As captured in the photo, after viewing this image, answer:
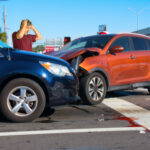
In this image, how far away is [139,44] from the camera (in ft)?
25.9

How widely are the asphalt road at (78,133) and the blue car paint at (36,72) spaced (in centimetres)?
42

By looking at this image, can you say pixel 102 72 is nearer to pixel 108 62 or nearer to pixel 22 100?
pixel 108 62

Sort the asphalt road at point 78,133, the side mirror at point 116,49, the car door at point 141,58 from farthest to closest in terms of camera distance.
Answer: the car door at point 141,58 → the side mirror at point 116,49 → the asphalt road at point 78,133

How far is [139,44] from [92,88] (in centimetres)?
211

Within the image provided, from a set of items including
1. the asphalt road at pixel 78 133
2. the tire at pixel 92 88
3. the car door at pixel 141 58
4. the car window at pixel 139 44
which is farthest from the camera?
the car window at pixel 139 44

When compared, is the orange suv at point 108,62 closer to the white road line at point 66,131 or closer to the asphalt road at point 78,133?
the asphalt road at point 78,133

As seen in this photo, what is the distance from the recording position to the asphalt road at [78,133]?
3.65m

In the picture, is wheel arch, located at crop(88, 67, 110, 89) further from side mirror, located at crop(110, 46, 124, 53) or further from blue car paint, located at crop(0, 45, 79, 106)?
blue car paint, located at crop(0, 45, 79, 106)

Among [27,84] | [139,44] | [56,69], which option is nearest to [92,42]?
[139,44]

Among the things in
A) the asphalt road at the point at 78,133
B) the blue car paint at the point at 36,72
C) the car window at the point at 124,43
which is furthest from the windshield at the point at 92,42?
the blue car paint at the point at 36,72

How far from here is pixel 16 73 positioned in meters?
4.77

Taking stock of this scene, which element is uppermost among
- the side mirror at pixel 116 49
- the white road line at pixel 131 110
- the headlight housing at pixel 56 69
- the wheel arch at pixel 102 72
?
the side mirror at pixel 116 49

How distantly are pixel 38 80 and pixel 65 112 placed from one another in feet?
3.86

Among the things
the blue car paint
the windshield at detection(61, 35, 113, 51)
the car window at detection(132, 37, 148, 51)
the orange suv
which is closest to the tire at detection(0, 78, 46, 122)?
the blue car paint
